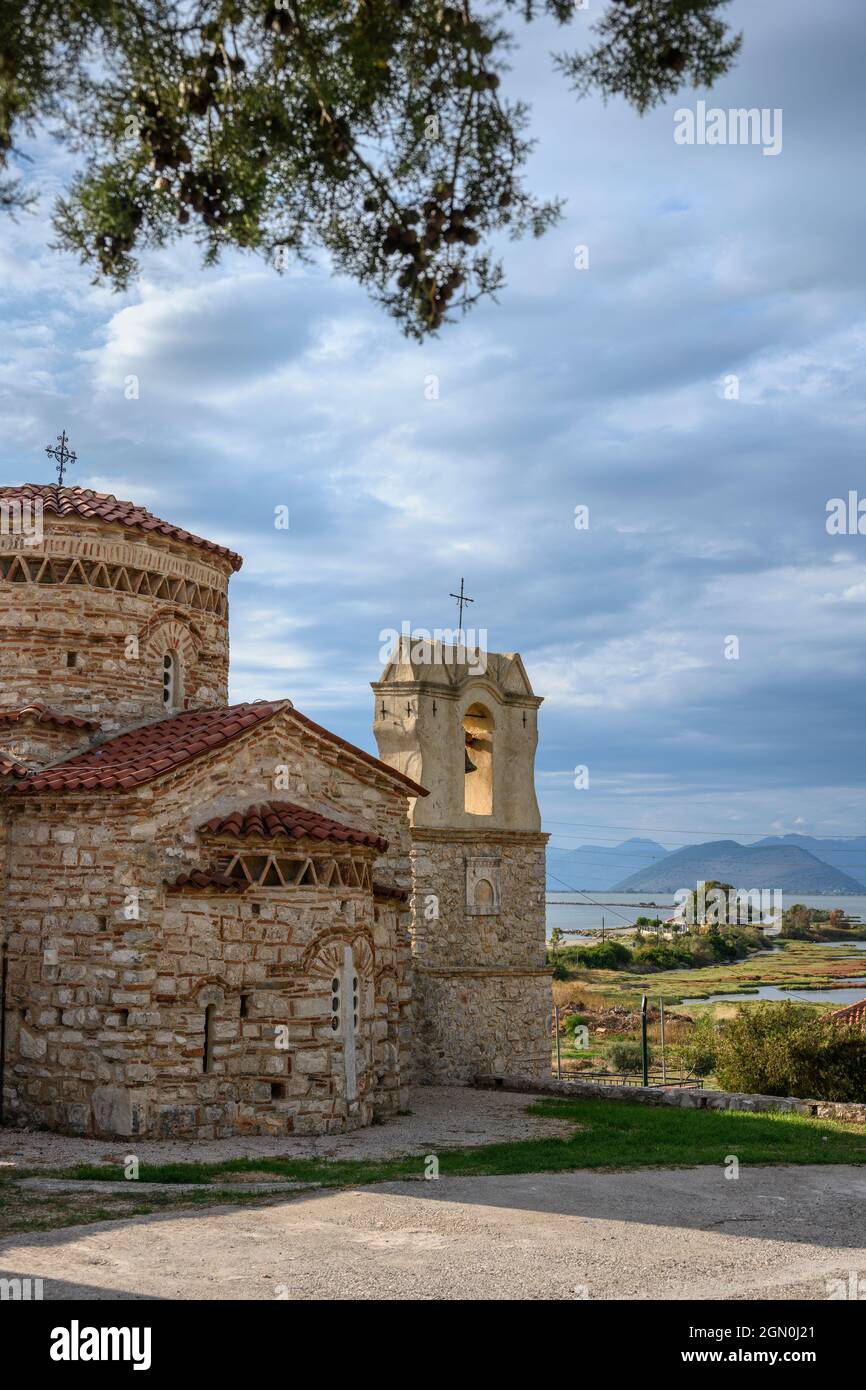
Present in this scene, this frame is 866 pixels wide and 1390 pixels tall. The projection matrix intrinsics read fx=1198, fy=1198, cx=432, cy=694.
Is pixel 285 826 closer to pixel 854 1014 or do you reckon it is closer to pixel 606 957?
pixel 854 1014

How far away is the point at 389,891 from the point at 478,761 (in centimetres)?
577

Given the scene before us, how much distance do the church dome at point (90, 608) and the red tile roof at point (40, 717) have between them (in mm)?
229

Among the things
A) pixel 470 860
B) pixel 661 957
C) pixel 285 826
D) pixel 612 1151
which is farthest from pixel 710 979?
pixel 285 826

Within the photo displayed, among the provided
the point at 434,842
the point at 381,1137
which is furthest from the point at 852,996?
the point at 381,1137

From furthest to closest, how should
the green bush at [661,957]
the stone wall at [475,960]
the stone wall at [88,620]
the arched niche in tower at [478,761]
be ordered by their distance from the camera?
the green bush at [661,957] → the arched niche in tower at [478,761] → the stone wall at [475,960] → the stone wall at [88,620]

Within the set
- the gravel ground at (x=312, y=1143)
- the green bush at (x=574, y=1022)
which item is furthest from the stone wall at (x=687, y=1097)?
the green bush at (x=574, y=1022)

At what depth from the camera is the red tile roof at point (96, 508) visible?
1625 cm

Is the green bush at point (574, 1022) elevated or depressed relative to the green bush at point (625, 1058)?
depressed

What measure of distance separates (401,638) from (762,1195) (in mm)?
12445

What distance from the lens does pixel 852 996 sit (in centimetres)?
6606

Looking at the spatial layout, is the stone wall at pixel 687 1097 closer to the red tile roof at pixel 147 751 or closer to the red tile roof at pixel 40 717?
the red tile roof at pixel 147 751

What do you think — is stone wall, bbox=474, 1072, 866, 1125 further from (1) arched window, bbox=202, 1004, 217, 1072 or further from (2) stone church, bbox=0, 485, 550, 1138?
(1) arched window, bbox=202, 1004, 217, 1072

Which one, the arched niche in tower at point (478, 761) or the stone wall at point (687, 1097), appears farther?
the arched niche in tower at point (478, 761)
